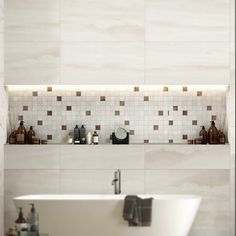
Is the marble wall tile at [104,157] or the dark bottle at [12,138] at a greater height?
the dark bottle at [12,138]

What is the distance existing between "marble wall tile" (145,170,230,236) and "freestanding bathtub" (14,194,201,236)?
612 mm

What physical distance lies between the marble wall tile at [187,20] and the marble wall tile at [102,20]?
0.39 ft

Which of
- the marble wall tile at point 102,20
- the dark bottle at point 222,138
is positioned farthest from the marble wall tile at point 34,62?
the dark bottle at point 222,138

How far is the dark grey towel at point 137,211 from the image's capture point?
5371 millimetres

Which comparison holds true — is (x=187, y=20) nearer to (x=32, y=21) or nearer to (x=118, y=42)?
(x=118, y=42)

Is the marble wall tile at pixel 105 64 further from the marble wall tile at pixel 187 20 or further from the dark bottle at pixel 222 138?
the dark bottle at pixel 222 138

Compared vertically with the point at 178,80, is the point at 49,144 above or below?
below

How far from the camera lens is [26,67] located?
6.20 metres

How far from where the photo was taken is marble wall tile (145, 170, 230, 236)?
6.15m

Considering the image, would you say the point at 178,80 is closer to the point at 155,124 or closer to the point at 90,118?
the point at 155,124

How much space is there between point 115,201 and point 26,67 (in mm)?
1697

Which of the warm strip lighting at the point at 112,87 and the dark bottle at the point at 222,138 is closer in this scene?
the dark bottle at the point at 222,138

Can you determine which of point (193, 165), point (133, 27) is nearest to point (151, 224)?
point (193, 165)

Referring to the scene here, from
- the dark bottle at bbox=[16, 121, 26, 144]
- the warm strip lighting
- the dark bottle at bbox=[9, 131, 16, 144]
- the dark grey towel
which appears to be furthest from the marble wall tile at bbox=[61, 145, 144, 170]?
the dark grey towel
